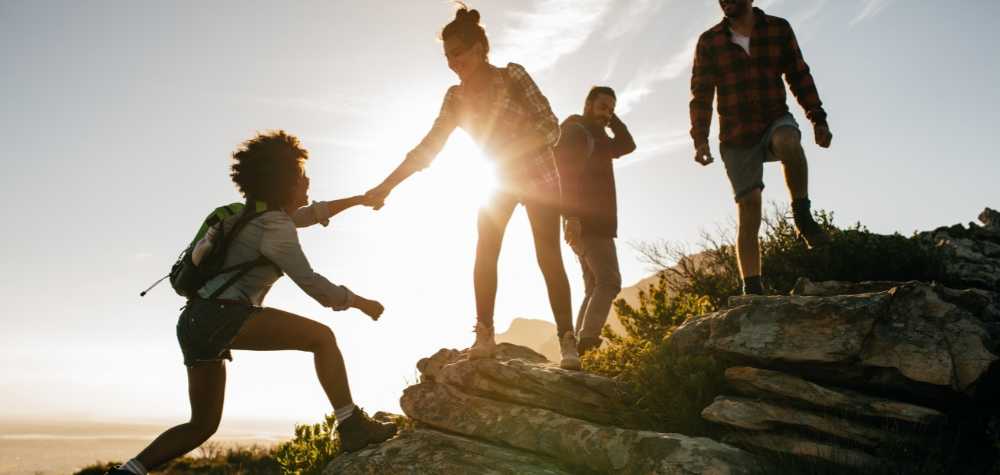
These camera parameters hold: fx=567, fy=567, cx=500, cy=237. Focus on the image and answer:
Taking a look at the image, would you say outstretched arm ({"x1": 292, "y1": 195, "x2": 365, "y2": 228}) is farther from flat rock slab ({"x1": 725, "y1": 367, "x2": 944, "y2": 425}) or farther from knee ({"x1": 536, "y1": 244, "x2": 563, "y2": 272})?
flat rock slab ({"x1": 725, "y1": 367, "x2": 944, "y2": 425})

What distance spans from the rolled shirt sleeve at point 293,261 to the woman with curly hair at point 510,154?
1.55 meters

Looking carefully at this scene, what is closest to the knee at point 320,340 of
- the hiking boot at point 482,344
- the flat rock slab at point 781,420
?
the hiking boot at point 482,344

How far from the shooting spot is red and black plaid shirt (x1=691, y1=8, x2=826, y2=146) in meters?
5.10

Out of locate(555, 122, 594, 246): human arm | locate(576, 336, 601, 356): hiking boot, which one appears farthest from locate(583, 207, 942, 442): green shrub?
locate(555, 122, 594, 246): human arm

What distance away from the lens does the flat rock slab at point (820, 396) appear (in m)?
3.61

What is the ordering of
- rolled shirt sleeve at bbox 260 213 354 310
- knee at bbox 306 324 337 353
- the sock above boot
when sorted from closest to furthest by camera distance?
rolled shirt sleeve at bbox 260 213 354 310 → knee at bbox 306 324 337 353 → the sock above boot

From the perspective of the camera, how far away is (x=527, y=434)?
14.3 feet

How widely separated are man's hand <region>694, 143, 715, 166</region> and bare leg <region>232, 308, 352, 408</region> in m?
3.60

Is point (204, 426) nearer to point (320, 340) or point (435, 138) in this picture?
point (320, 340)

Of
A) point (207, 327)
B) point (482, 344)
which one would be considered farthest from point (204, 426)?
point (482, 344)

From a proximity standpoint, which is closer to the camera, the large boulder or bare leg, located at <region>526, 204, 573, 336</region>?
the large boulder

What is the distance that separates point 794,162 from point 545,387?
280 cm

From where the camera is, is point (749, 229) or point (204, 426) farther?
point (749, 229)

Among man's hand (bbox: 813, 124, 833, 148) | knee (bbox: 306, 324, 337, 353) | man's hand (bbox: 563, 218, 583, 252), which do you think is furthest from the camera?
man's hand (bbox: 563, 218, 583, 252)
